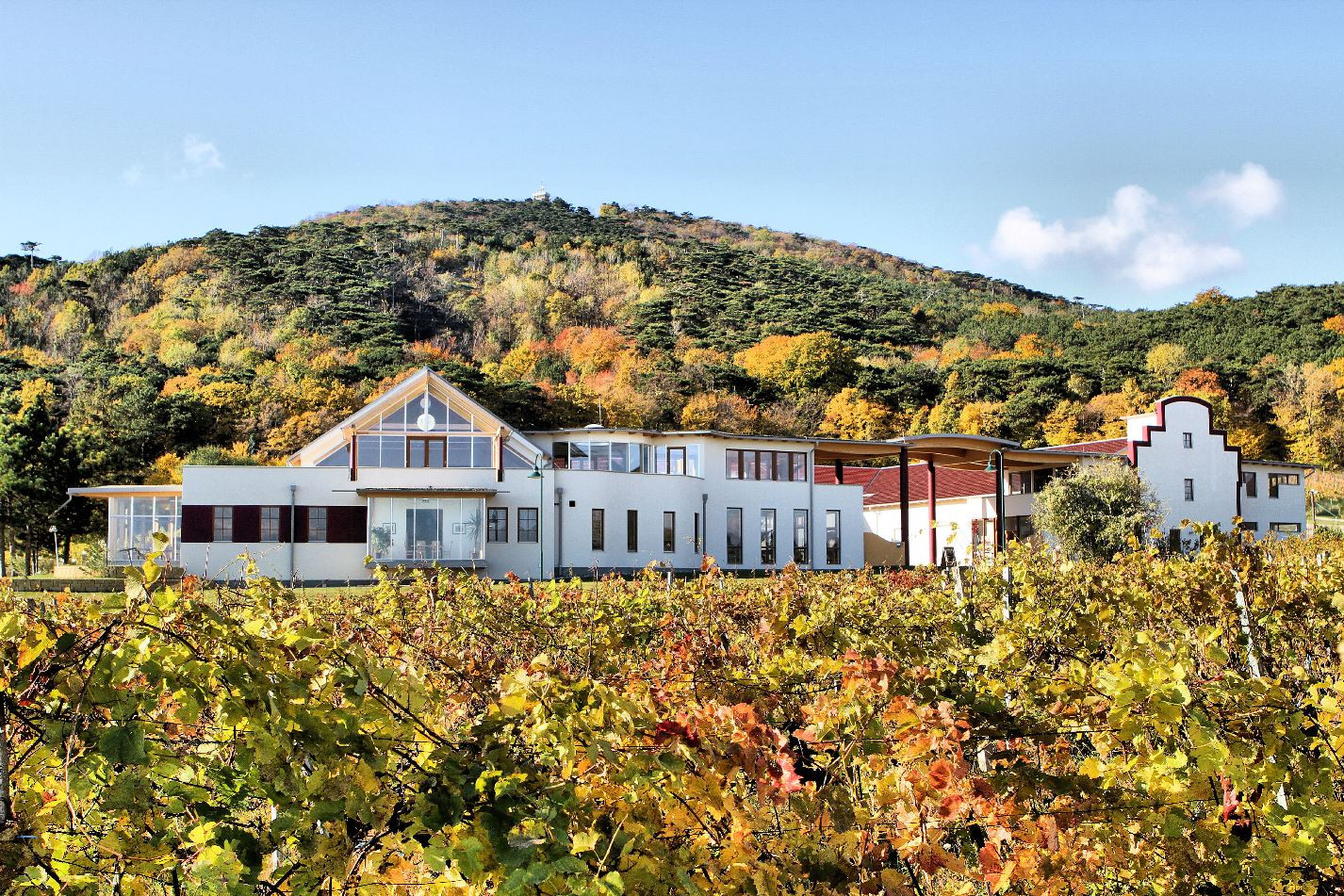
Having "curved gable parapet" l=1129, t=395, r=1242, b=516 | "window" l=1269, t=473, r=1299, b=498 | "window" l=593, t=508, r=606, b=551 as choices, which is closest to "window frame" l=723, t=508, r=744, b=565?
"window" l=593, t=508, r=606, b=551

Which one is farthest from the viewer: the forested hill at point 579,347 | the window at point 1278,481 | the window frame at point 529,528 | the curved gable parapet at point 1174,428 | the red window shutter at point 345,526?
the forested hill at point 579,347

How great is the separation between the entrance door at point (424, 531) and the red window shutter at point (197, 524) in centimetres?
552

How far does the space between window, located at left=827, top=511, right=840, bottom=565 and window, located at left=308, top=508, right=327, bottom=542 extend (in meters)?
16.6

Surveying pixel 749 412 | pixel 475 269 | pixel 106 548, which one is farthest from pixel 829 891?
pixel 475 269

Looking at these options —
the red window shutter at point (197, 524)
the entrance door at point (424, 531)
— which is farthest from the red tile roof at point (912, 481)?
the red window shutter at point (197, 524)

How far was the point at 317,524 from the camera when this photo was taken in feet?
111

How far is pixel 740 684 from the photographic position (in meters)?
4.59

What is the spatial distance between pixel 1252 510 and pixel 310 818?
49201 millimetres

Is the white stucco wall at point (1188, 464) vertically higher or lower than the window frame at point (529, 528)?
higher

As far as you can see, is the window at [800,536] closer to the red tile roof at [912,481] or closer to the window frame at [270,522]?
the red tile roof at [912,481]

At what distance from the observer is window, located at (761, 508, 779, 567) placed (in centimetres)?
3803

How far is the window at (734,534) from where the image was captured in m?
37.6

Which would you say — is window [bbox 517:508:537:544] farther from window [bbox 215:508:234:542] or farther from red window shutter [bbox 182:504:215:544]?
red window shutter [bbox 182:504:215:544]

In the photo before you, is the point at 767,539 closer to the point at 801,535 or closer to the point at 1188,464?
the point at 801,535
